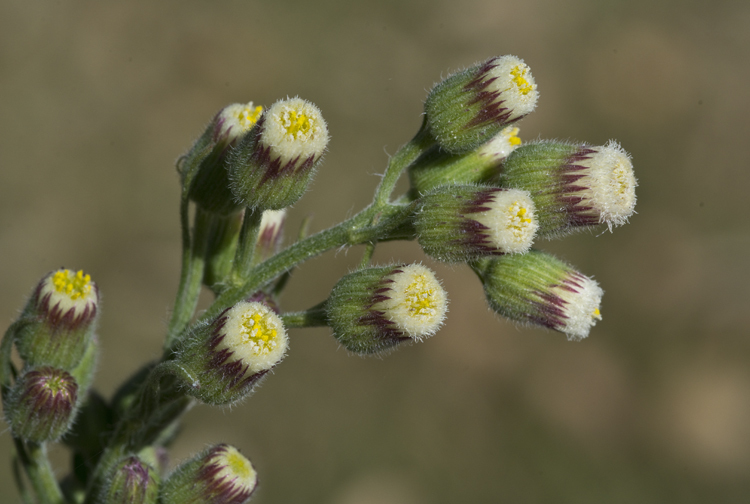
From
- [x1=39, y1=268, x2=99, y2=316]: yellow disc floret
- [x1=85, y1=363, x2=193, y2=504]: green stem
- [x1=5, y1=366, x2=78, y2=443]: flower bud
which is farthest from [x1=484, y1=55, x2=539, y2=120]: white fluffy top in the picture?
[x1=5, y1=366, x2=78, y2=443]: flower bud

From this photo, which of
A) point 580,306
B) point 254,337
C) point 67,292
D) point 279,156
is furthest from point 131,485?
point 580,306

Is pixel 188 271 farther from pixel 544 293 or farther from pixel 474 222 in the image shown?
pixel 544 293

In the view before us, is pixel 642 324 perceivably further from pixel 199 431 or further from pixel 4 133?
pixel 4 133

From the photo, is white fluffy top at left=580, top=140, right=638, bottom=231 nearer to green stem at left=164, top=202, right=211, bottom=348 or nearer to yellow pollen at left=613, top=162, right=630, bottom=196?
yellow pollen at left=613, top=162, right=630, bottom=196

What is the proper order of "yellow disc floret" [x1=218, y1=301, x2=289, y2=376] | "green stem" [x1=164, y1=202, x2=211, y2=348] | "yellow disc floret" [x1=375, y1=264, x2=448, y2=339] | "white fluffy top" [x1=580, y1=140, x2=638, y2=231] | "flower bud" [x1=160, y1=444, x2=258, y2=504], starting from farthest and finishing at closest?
"green stem" [x1=164, y1=202, x2=211, y2=348] < "white fluffy top" [x1=580, y1=140, x2=638, y2=231] < "flower bud" [x1=160, y1=444, x2=258, y2=504] < "yellow disc floret" [x1=375, y1=264, x2=448, y2=339] < "yellow disc floret" [x1=218, y1=301, x2=289, y2=376]

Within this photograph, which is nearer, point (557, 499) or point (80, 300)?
point (80, 300)

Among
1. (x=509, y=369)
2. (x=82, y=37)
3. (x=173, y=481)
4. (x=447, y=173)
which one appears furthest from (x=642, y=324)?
(x=82, y=37)
